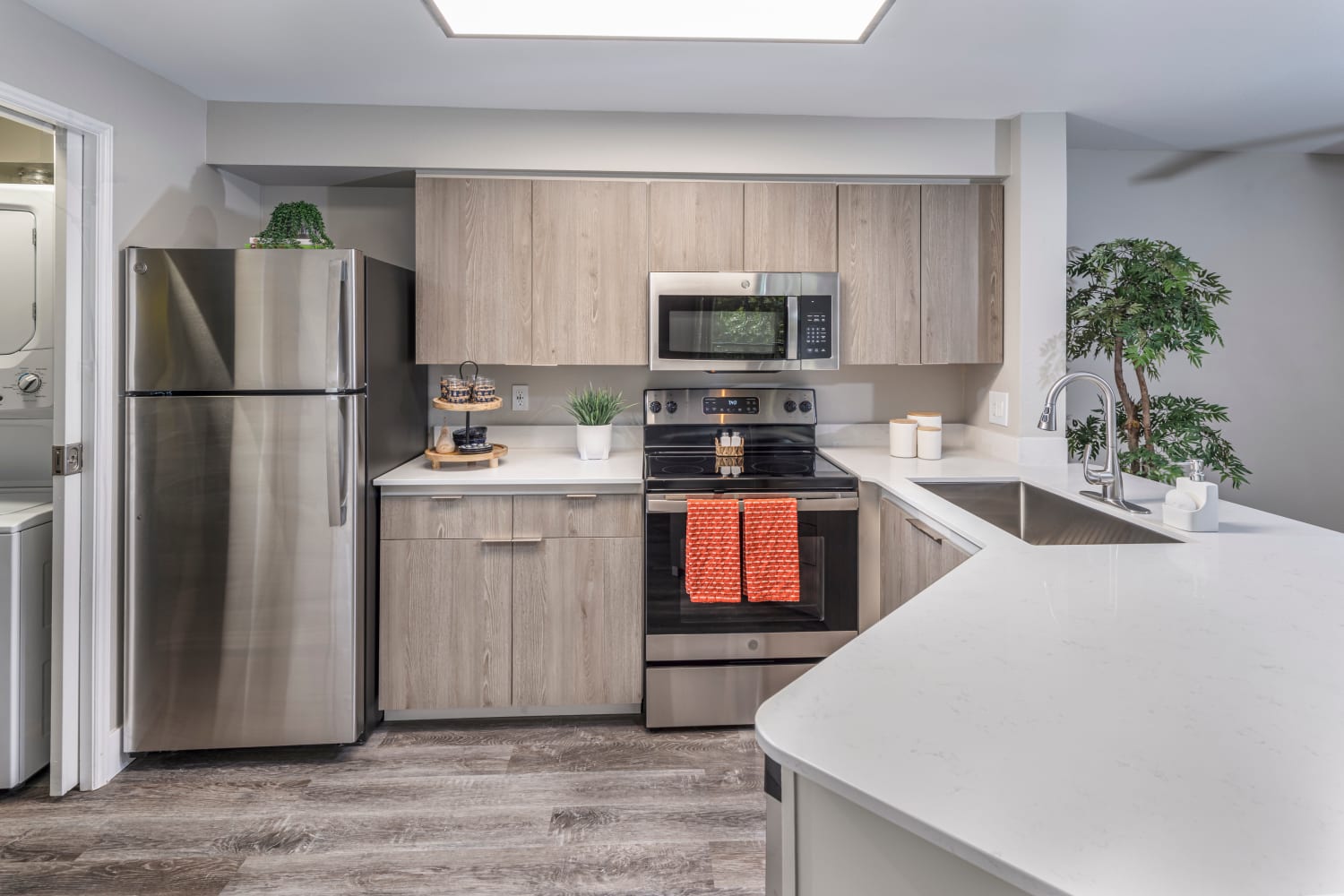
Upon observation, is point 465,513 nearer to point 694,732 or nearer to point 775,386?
point 694,732

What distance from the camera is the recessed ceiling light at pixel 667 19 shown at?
1.82 m

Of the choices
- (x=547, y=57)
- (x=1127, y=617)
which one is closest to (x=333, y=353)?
(x=547, y=57)

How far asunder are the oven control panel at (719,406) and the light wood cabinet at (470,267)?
0.65m

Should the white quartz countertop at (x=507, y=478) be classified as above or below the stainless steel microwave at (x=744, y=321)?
below

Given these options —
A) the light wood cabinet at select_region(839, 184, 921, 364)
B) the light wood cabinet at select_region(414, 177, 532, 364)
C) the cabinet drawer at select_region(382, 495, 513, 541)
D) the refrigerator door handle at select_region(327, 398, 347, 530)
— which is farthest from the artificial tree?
the refrigerator door handle at select_region(327, 398, 347, 530)

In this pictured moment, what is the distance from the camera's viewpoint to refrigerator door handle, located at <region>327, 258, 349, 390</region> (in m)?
2.35

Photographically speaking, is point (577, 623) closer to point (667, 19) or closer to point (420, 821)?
point (420, 821)

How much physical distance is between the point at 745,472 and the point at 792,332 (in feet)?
1.93

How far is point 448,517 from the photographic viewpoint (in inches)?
102

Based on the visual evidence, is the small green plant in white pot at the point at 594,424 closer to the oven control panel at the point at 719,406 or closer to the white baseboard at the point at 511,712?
the oven control panel at the point at 719,406

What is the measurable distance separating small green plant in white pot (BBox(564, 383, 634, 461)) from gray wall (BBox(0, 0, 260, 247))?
1.52 metres

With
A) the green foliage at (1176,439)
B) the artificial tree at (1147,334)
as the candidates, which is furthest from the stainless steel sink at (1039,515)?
the green foliage at (1176,439)

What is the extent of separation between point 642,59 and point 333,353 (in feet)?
4.39

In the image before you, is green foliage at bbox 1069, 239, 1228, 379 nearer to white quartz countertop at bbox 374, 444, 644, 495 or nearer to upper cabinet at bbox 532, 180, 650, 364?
upper cabinet at bbox 532, 180, 650, 364
